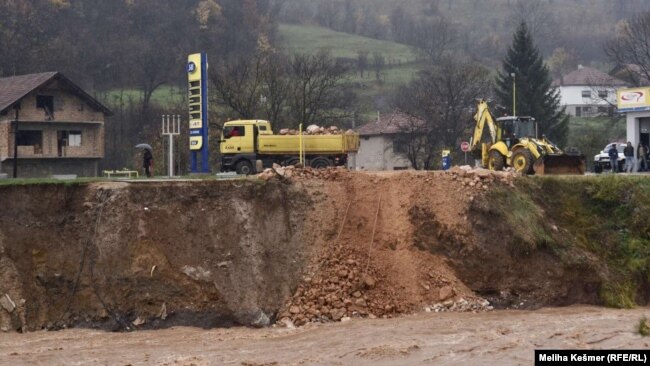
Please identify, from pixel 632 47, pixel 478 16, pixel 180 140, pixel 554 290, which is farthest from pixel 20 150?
pixel 478 16

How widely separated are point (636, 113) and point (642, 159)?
547 centimetres

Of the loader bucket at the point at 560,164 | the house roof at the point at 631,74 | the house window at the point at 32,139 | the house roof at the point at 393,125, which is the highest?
the house roof at the point at 631,74

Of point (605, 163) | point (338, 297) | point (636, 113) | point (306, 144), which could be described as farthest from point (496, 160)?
point (636, 113)

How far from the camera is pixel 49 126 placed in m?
59.5

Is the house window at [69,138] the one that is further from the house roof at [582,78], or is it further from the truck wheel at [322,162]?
the house roof at [582,78]

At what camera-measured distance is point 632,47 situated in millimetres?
78000

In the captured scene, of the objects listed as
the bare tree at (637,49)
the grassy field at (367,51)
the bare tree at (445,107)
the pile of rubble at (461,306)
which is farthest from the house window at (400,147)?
the pile of rubble at (461,306)

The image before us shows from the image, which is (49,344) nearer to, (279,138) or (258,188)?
(258,188)

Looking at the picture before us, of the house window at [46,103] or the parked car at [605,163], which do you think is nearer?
the parked car at [605,163]

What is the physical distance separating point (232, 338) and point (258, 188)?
18.1 feet

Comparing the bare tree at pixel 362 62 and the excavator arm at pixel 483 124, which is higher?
the bare tree at pixel 362 62

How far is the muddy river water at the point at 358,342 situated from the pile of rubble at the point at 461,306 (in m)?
0.38

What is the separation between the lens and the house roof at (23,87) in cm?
5655

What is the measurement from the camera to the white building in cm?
4728
